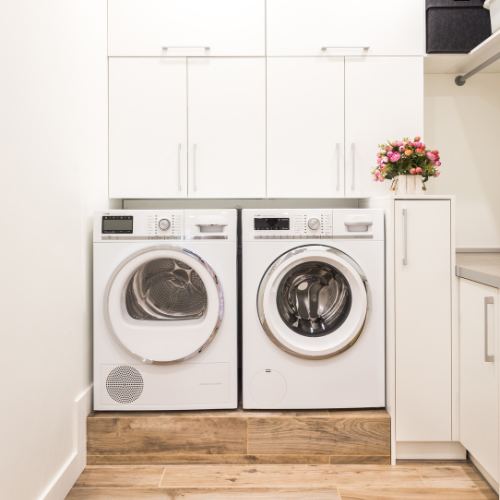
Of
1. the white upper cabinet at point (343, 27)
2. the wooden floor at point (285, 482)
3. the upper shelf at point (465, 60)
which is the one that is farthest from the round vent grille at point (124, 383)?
the upper shelf at point (465, 60)

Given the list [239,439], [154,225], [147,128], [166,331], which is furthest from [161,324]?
[147,128]

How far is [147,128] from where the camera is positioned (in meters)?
2.01

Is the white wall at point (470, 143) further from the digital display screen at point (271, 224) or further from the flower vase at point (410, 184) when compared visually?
the digital display screen at point (271, 224)

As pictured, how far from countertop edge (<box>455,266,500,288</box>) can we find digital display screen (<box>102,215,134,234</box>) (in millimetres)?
1392

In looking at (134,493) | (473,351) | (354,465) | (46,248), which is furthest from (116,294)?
(473,351)

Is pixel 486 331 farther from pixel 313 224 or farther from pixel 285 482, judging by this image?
pixel 285 482

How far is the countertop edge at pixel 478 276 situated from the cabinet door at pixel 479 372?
20 mm

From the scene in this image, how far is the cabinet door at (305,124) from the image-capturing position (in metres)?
2.01

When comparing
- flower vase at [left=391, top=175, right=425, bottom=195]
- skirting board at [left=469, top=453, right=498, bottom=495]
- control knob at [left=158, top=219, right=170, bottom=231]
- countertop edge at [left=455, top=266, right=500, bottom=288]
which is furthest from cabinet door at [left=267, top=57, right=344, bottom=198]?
skirting board at [left=469, top=453, right=498, bottom=495]

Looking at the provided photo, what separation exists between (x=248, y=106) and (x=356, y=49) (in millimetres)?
615

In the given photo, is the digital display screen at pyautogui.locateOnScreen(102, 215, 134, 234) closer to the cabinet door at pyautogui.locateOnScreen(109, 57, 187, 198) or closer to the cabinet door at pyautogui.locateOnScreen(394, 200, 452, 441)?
the cabinet door at pyautogui.locateOnScreen(109, 57, 187, 198)

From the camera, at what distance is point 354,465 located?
1688mm

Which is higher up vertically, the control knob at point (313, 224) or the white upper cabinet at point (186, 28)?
the white upper cabinet at point (186, 28)

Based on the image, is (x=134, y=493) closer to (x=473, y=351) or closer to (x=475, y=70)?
(x=473, y=351)
